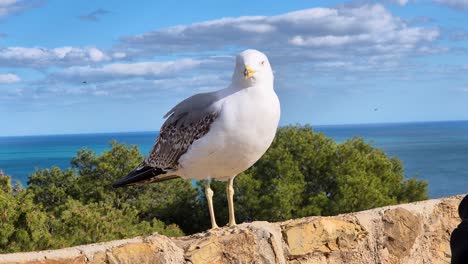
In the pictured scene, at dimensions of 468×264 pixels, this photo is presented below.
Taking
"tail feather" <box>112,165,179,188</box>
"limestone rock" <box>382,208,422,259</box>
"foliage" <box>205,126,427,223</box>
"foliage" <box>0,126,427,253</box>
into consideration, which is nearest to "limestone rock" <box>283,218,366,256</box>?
"limestone rock" <box>382,208,422,259</box>

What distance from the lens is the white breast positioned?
128 inches

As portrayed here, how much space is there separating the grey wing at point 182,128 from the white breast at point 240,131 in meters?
0.08

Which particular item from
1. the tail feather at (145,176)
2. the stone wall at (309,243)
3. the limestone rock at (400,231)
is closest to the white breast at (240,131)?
the stone wall at (309,243)

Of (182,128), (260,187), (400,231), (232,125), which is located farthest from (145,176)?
(260,187)

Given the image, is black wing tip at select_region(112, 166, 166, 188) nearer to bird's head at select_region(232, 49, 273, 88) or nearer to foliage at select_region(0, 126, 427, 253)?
bird's head at select_region(232, 49, 273, 88)

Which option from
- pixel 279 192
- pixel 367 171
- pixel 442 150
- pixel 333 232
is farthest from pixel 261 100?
pixel 442 150

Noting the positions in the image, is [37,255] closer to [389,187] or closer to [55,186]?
[55,186]

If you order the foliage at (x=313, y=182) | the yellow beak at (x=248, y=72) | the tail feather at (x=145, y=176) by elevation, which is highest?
the yellow beak at (x=248, y=72)

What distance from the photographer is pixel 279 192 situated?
22547 mm

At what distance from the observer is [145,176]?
3947mm

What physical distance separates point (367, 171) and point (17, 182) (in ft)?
45.6

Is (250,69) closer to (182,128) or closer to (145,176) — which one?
(182,128)

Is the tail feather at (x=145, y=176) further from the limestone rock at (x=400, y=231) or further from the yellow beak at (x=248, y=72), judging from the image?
the limestone rock at (x=400, y=231)

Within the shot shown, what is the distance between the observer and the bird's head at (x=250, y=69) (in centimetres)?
326
